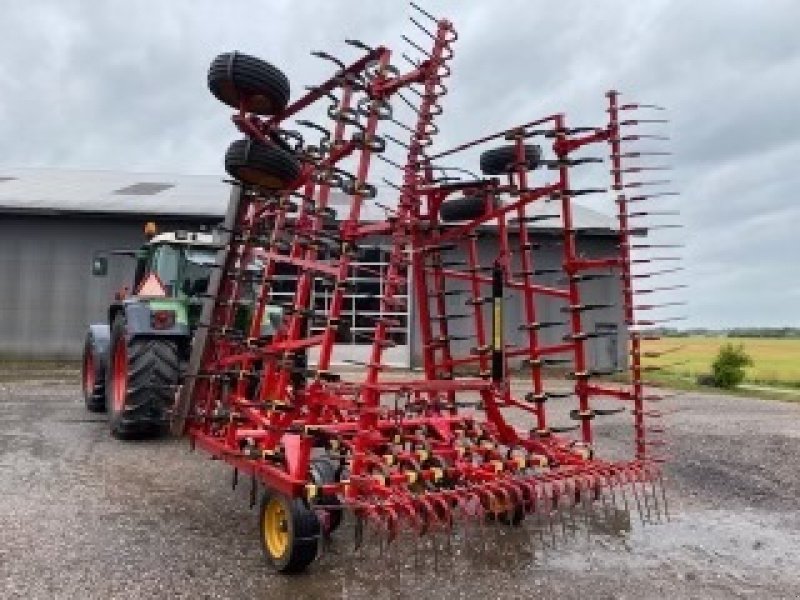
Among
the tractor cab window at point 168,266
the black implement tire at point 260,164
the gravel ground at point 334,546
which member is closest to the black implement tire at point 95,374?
the tractor cab window at point 168,266

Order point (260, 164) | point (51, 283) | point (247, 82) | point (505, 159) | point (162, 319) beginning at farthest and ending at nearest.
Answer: point (51, 283) → point (162, 319) → point (505, 159) → point (247, 82) → point (260, 164)

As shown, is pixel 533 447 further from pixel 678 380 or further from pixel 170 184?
pixel 170 184

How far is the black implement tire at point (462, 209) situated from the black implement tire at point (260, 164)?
1.46 meters

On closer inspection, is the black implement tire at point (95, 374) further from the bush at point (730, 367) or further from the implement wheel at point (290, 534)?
the bush at point (730, 367)

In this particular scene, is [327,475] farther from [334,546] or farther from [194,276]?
[194,276]

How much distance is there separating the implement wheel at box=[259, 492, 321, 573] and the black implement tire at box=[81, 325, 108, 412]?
580cm

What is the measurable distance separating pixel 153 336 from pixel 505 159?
4.01 m

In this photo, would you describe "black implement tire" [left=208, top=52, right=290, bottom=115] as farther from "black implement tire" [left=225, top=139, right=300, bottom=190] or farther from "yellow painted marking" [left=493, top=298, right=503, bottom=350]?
"yellow painted marking" [left=493, top=298, right=503, bottom=350]

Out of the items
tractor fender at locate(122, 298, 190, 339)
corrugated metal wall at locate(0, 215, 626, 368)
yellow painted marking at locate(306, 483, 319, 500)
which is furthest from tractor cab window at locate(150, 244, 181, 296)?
corrugated metal wall at locate(0, 215, 626, 368)

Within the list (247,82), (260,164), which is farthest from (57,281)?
(260,164)

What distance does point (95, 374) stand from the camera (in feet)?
31.8

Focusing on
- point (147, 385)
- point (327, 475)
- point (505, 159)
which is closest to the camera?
point (327, 475)

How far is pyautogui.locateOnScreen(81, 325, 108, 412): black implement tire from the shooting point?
31.5ft

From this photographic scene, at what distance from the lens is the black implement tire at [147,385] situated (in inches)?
298
